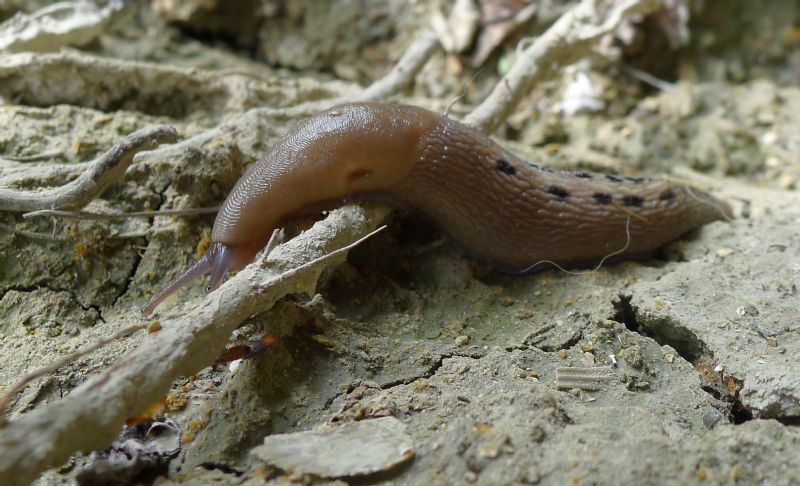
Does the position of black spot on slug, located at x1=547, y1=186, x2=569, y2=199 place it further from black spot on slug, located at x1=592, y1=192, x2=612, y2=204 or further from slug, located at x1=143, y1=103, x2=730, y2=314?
black spot on slug, located at x1=592, y1=192, x2=612, y2=204

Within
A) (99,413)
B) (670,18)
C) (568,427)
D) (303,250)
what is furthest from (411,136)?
(670,18)

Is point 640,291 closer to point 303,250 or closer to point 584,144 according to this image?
point 303,250

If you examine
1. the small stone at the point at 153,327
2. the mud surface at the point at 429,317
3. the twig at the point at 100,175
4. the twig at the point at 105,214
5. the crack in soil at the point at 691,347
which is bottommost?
the crack in soil at the point at 691,347

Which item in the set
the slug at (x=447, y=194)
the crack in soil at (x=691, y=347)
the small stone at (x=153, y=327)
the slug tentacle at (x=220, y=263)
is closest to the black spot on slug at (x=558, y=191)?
the slug at (x=447, y=194)

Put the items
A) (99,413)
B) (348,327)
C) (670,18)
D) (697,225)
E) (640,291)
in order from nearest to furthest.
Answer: (99,413) < (348,327) < (640,291) < (697,225) < (670,18)

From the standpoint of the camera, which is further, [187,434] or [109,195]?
[109,195]

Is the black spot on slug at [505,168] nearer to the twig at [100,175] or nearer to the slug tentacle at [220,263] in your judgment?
the slug tentacle at [220,263]
